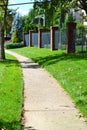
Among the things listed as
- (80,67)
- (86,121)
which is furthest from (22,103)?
(80,67)

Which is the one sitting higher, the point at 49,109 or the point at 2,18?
the point at 2,18

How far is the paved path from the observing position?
9008mm

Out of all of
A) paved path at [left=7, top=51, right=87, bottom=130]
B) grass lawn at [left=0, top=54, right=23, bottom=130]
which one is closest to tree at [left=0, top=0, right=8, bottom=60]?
grass lawn at [left=0, top=54, right=23, bottom=130]

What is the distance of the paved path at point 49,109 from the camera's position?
9008 millimetres

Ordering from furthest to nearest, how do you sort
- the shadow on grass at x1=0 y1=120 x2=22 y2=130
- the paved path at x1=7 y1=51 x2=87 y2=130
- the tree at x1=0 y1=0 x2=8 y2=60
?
the tree at x1=0 y1=0 x2=8 y2=60, the paved path at x1=7 y1=51 x2=87 y2=130, the shadow on grass at x1=0 y1=120 x2=22 y2=130

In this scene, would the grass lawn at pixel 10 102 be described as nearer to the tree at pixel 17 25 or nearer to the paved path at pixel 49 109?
the paved path at pixel 49 109

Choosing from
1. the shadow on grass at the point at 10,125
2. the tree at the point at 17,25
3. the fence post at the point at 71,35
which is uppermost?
the shadow on grass at the point at 10,125

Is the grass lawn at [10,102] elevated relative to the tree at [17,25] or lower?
elevated

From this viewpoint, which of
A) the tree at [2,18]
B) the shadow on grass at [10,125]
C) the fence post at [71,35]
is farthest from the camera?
the fence post at [71,35]

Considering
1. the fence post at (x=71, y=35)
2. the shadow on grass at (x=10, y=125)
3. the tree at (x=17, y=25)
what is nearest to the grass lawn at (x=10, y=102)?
the shadow on grass at (x=10, y=125)

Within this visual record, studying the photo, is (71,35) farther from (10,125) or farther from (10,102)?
(10,125)

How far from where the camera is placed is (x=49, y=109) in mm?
10617

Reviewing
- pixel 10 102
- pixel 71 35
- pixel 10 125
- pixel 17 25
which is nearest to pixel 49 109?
pixel 10 102

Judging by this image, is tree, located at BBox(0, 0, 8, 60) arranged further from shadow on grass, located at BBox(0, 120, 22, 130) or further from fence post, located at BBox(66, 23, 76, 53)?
shadow on grass, located at BBox(0, 120, 22, 130)
